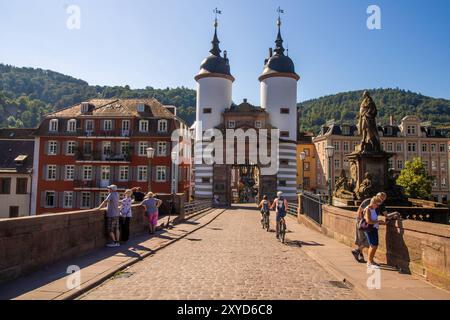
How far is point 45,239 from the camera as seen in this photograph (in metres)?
8.57

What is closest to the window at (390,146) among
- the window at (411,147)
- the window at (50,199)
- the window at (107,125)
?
the window at (411,147)

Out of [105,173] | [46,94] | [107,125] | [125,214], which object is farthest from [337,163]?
[46,94]

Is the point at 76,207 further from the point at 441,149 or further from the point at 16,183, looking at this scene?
→ the point at 441,149

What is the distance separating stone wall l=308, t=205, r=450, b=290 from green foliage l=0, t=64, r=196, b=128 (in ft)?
295

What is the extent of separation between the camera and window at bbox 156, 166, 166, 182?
4234 centimetres

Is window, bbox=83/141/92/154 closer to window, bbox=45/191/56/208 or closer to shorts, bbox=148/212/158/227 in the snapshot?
window, bbox=45/191/56/208

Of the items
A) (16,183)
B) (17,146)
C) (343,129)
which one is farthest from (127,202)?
(343,129)

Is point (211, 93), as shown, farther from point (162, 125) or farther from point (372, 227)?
point (372, 227)

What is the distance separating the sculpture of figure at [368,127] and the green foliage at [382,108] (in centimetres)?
9282

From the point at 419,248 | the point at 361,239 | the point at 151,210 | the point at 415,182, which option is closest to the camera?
the point at 419,248

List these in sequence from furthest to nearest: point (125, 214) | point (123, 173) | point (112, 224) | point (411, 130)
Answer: point (411, 130), point (123, 173), point (125, 214), point (112, 224)

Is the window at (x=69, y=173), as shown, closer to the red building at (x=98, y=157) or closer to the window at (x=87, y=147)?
the red building at (x=98, y=157)

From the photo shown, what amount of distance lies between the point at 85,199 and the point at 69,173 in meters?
3.80

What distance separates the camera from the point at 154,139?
42.9m
